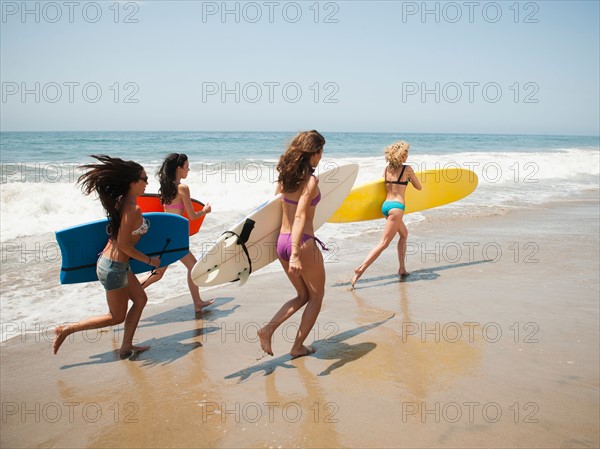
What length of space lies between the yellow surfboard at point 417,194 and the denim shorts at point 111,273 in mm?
3466

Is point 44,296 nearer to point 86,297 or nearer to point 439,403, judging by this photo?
point 86,297

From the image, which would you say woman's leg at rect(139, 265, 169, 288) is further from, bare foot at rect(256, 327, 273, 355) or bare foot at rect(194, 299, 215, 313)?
bare foot at rect(256, 327, 273, 355)

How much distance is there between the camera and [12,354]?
4.05 m

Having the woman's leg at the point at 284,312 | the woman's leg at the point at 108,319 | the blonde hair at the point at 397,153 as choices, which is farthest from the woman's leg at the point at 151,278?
the blonde hair at the point at 397,153

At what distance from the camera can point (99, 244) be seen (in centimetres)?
417

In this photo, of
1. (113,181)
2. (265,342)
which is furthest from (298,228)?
(113,181)

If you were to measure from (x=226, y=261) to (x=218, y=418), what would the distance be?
1369 mm

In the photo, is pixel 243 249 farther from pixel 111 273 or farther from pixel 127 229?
pixel 111 273

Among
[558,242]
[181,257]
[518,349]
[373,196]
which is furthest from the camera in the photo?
[558,242]


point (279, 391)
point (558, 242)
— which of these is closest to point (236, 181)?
point (558, 242)

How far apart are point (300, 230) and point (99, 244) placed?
1.93 metres

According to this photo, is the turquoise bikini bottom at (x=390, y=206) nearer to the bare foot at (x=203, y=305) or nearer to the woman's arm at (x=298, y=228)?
the bare foot at (x=203, y=305)

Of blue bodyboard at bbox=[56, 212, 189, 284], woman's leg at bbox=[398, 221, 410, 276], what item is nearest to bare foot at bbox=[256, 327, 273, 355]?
blue bodyboard at bbox=[56, 212, 189, 284]

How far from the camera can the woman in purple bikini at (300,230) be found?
3414mm
